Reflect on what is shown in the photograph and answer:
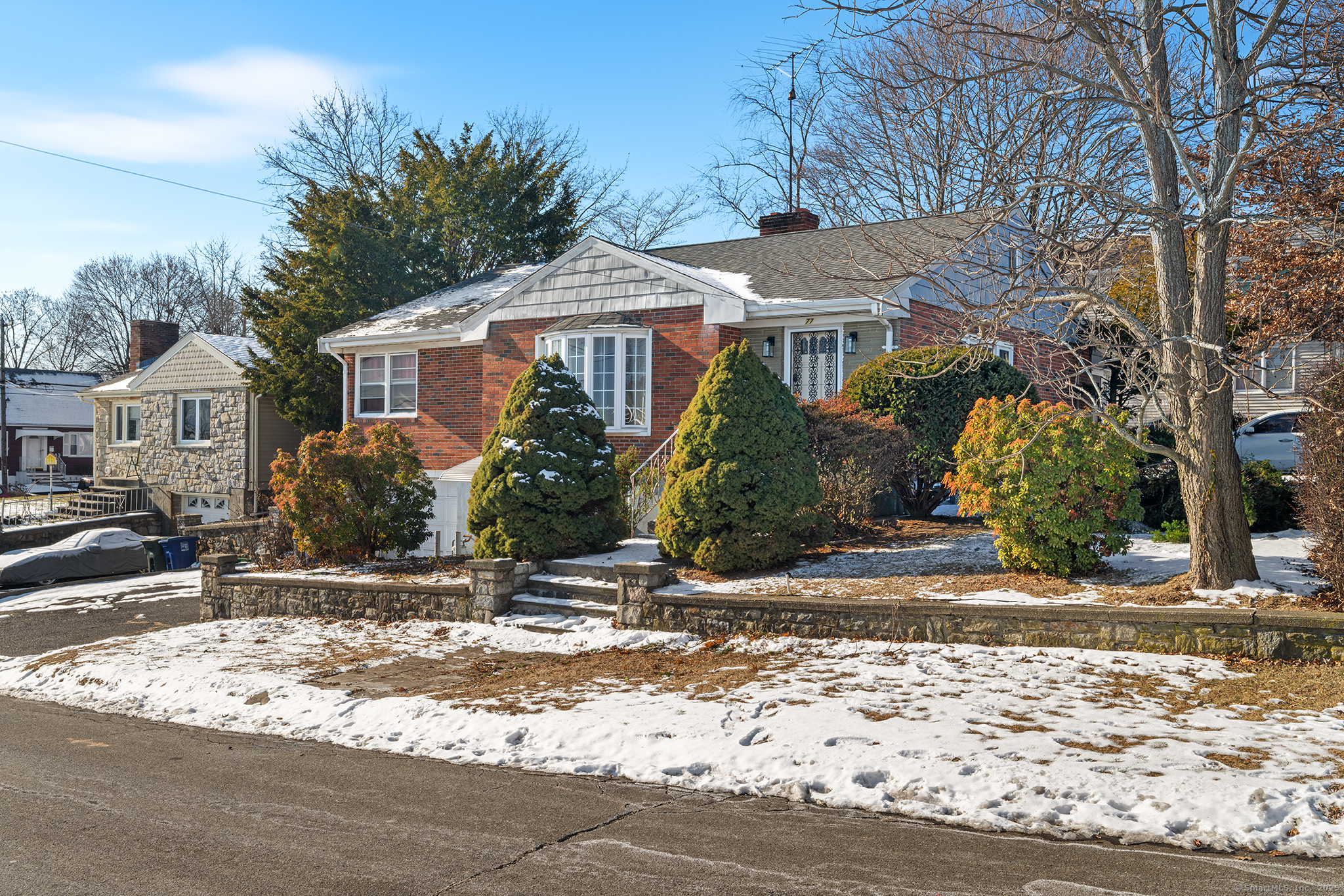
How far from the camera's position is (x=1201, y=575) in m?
8.23

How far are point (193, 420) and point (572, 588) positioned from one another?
74.2 ft

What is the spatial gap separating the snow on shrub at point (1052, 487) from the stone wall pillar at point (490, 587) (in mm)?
5031

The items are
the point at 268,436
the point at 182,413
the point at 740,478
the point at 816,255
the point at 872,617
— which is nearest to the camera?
the point at 872,617

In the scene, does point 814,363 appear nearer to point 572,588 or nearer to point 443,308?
point 572,588

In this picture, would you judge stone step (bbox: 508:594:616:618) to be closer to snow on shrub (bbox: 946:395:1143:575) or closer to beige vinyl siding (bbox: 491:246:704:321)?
snow on shrub (bbox: 946:395:1143:575)

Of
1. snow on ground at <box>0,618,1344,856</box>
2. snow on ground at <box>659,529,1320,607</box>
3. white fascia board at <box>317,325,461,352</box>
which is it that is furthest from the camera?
white fascia board at <box>317,325,461,352</box>

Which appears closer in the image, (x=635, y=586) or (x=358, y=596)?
(x=635, y=586)

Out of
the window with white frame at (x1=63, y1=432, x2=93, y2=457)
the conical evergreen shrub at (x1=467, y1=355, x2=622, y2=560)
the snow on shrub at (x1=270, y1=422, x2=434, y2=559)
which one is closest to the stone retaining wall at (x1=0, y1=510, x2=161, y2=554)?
the snow on shrub at (x1=270, y1=422, x2=434, y2=559)

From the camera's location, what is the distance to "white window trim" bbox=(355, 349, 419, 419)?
826 inches

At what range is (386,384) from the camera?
2167 cm

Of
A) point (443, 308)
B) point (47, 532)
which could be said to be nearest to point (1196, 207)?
point (443, 308)

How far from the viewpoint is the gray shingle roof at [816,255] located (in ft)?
52.7

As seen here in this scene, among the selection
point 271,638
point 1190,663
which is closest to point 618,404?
point 271,638

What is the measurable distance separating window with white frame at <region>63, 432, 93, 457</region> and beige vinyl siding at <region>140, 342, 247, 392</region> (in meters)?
24.3
